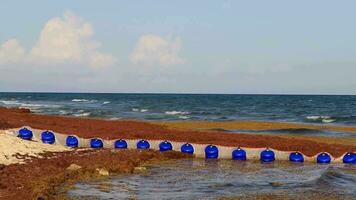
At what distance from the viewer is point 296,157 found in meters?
25.0

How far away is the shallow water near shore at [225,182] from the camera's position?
16.2 meters

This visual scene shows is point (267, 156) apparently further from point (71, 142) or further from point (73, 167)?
point (73, 167)

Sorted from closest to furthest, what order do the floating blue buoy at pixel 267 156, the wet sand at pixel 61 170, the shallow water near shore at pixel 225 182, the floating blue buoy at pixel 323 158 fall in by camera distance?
the wet sand at pixel 61 170
the shallow water near shore at pixel 225 182
the floating blue buoy at pixel 323 158
the floating blue buoy at pixel 267 156

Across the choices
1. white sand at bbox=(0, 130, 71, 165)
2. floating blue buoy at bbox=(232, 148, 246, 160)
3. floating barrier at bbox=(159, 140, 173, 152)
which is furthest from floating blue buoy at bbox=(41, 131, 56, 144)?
floating blue buoy at bbox=(232, 148, 246, 160)

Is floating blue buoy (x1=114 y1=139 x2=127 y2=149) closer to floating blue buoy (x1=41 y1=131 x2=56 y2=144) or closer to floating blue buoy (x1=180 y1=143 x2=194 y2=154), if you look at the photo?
floating blue buoy (x1=180 y1=143 x2=194 y2=154)

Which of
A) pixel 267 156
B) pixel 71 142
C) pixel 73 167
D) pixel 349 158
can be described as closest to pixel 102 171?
pixel 73 167

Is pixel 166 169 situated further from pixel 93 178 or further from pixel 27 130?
pixel 27 130

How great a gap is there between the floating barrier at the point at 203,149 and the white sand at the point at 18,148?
1400mm

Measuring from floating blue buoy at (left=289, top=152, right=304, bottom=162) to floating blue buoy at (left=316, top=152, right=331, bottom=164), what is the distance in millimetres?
722

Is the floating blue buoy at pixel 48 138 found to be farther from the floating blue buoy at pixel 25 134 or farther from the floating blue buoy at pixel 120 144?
the floating blue buoy at pixel 120 144

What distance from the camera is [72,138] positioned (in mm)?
25656

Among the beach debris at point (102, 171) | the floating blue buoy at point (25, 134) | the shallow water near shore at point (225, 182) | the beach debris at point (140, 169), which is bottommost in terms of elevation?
the shallow water near shore at point (225, 182)

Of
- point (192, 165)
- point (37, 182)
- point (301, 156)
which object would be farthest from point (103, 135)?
point (37, 182)

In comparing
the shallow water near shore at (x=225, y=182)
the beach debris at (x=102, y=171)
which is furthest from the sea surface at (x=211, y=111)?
the beach debris at (x=102, y=171)
